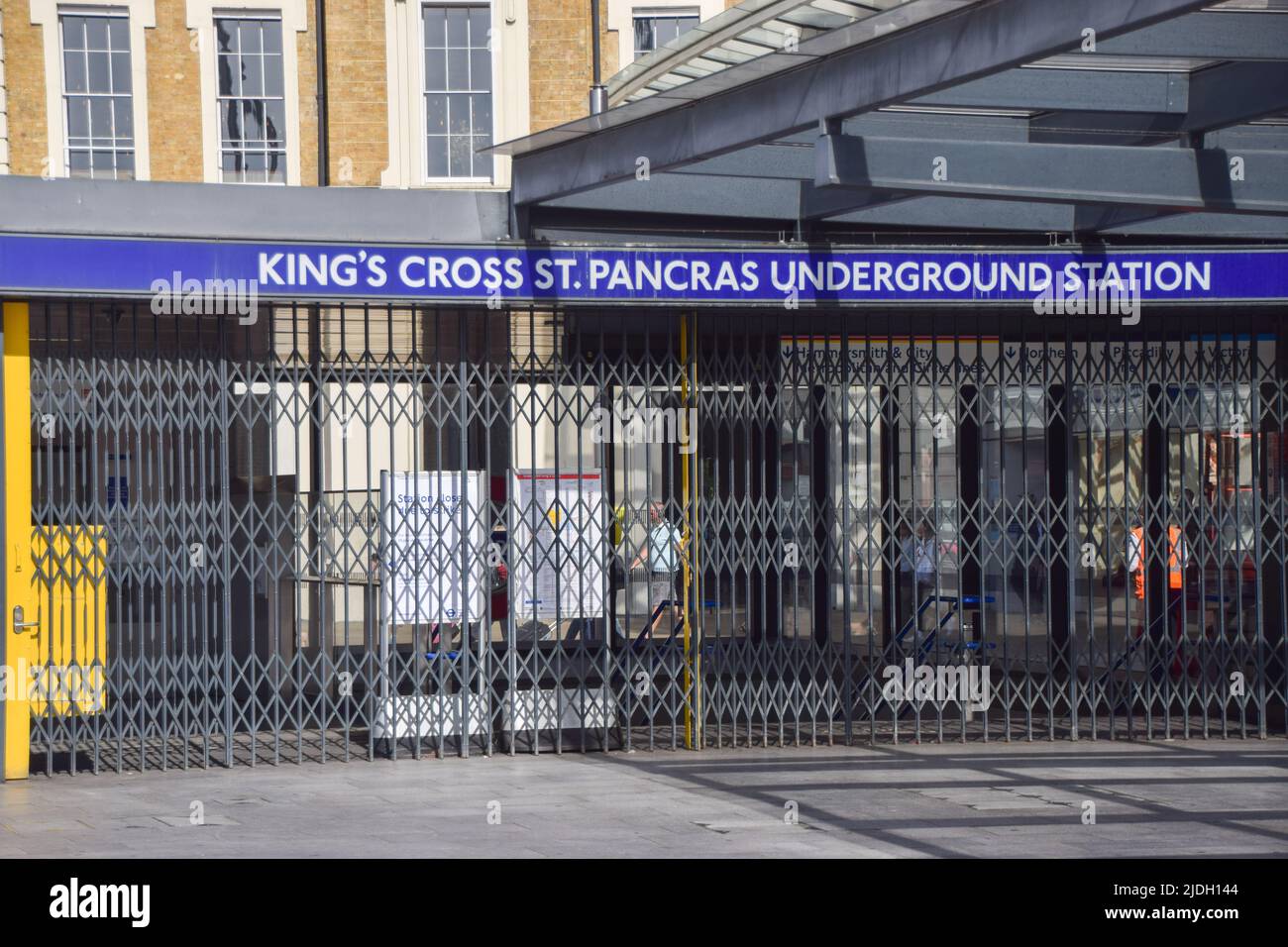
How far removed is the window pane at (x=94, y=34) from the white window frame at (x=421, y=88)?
352 cm

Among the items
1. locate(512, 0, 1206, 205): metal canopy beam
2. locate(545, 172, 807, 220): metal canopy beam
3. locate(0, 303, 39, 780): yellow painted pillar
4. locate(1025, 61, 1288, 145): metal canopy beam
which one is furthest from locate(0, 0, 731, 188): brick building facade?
locate(1025, 61, 1288, 145): metal canopy beam

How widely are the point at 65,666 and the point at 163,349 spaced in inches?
81.9

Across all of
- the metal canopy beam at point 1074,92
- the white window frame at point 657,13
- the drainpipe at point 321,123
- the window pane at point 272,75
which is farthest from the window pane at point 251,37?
the metal canopy beam at point 1074,92

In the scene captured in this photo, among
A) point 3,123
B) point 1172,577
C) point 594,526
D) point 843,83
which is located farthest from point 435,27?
point 843,83

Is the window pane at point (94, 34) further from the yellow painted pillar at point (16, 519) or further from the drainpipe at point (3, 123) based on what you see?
the yellow painted pillar at point (16, 519)

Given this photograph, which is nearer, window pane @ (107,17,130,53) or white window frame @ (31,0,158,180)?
white window frame @ (31,0,158,180)

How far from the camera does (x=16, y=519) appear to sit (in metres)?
10.7

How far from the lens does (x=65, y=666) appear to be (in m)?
10.9

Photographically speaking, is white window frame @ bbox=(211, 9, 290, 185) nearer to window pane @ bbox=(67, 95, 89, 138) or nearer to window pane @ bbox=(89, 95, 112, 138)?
window pane @ bbox=(89, 95, 112, 138)

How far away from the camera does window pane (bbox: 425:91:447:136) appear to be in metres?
21.7

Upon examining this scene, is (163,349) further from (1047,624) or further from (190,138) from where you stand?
(190,138)

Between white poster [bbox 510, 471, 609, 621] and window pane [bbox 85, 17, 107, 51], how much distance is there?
40.7ft
